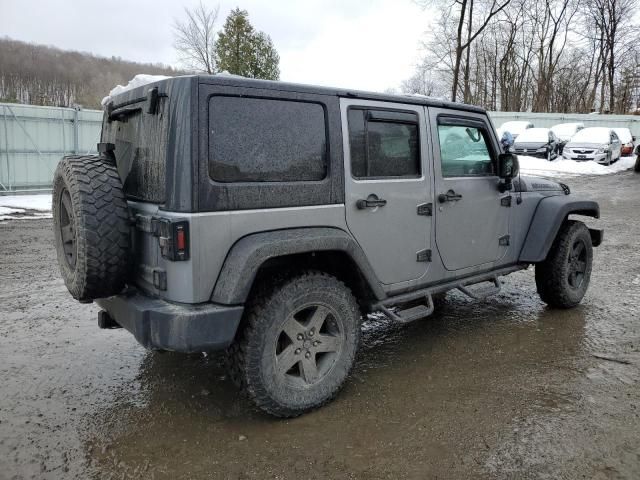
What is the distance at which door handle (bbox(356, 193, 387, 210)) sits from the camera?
331 centimetres

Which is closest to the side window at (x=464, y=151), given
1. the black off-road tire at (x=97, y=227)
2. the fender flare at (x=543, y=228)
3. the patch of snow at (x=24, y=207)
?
the fender flare at (x=543, y=228)

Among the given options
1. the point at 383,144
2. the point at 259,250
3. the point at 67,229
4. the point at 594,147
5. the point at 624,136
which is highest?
the point at 624,136

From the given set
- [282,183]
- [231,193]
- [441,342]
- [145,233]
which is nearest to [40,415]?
[145,233]

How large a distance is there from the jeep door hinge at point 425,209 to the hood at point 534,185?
1.28 meters

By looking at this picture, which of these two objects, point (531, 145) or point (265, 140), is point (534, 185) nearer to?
point (265, 140)

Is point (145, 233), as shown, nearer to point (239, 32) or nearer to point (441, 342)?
point (441, 342)

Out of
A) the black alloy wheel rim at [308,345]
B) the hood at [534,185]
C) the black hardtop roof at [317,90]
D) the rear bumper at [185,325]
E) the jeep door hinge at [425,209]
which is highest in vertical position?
the black hardtop roof at [317,90]

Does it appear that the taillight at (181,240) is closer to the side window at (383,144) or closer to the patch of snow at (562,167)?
the side window at (383,144)

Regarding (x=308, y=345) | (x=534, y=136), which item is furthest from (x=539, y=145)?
(x=308, y=345)

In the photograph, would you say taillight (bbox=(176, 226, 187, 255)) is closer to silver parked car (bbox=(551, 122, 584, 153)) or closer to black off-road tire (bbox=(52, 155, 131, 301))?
black off-road tire (bbox=(52, 155, 131, 301))

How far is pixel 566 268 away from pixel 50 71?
230 ft

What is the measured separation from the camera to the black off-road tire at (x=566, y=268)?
492 cm

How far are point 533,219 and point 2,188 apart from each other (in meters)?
13.5

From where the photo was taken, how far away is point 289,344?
120 inches
